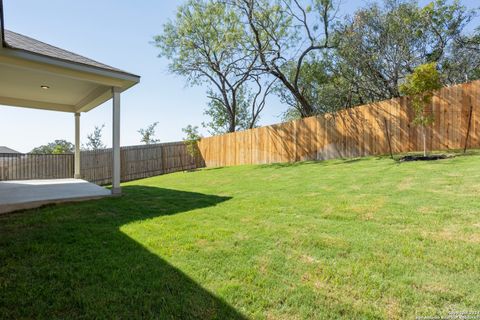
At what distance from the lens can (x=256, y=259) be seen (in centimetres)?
255

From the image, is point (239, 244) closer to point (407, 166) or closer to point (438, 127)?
point (407, 166)

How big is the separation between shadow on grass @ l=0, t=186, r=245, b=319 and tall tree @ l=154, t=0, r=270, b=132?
1389 cm

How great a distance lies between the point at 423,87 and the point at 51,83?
29.3 feet

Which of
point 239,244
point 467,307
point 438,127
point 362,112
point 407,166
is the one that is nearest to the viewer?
point 467,307

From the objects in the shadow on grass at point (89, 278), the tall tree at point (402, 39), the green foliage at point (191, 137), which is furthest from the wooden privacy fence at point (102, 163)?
the tall tree at point (402, 39)

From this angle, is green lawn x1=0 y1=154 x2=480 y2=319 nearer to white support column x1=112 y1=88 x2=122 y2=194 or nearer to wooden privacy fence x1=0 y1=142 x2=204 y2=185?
white support column x1=112 y1=88 x2=122 y2=194

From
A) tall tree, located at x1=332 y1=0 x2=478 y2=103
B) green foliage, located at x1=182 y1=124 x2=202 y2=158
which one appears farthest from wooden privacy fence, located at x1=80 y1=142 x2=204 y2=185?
tall tree, located at x1=332 y1=0 x2=478 y2=103

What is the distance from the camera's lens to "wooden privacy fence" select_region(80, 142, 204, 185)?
494 inches

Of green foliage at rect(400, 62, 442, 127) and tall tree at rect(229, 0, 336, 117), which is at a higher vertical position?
tall tree at rect(229, 0, 336, 117)

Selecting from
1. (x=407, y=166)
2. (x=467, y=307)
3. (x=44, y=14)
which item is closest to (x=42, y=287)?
(x=467, y=307)

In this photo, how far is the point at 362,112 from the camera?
9641mm

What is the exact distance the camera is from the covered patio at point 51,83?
4.86 metres

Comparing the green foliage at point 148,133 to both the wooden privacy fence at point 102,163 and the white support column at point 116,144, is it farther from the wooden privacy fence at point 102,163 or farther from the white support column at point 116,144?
the white support column at point 116,144

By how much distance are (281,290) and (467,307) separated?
113cm
